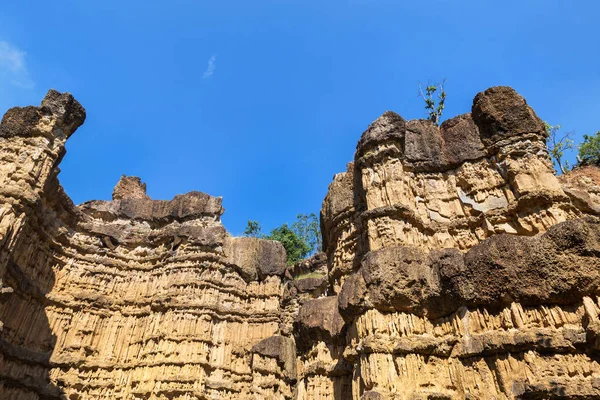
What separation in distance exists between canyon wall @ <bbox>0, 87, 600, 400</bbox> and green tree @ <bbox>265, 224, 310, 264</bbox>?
1198 cm

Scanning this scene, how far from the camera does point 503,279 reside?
10.7m

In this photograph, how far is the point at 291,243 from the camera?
44406 mm

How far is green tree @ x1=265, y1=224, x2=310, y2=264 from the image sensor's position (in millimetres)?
43812

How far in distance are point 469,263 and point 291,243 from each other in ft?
111

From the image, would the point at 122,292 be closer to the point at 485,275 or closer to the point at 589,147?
the point at 485,275

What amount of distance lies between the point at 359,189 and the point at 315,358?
22.2ft

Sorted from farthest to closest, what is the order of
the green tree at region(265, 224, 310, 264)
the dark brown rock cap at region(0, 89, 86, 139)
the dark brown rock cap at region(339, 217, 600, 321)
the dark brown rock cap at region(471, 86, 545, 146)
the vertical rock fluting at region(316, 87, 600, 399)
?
1. the green tree at region(265, 224, 310, 264)
2. the dark brown rock cap at region(0, 89, 86, 139)
3. the dark brown rock cap at region(471, 86, 545, 146)
4. the dark brown rock cap at region(339, 217, 600, 321)
5. the vertical rock fluting at region(316, 87, 600, 399)

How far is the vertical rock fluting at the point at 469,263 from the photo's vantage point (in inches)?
390

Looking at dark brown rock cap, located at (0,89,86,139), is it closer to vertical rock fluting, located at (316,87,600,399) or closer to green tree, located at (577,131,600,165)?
vertical rock fluting, located at (316,87,600,399)

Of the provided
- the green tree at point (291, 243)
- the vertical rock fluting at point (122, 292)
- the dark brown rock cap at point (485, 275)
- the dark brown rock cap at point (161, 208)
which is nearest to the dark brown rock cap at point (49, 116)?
the vertical rock fluting at point (122, 292)

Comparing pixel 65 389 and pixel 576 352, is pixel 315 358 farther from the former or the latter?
pixel 65 389

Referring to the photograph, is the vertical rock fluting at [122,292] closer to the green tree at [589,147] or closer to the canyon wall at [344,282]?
the canyon wall at [344,282]

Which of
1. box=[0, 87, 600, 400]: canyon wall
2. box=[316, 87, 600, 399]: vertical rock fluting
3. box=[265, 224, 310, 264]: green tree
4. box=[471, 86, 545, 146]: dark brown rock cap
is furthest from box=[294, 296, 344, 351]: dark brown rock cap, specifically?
box=[265, 224, 310, 264]: green tree

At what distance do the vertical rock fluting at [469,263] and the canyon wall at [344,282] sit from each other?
0.15 feet
